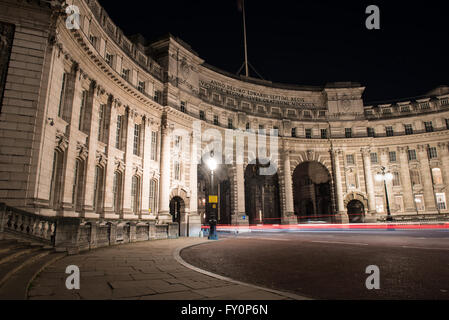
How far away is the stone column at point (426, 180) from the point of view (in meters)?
40.3

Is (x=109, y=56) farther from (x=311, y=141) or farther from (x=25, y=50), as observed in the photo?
(x=311, y=141)

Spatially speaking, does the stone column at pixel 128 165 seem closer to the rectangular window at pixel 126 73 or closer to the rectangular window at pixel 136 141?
the rectangular window at pixel 136 141

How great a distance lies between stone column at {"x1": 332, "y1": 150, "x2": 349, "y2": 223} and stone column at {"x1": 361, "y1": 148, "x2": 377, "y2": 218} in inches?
148

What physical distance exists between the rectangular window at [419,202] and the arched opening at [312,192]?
12.4m

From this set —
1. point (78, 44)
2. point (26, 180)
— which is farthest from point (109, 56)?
point (26, 180)

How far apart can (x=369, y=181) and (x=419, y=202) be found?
779 cm

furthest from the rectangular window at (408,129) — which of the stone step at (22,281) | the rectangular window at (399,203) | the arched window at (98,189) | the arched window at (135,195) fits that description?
the stone step at (22,281)

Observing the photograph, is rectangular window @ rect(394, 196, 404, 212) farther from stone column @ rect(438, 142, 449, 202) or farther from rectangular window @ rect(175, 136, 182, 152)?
rectangular window @ rect(175, 136, 182, 152)

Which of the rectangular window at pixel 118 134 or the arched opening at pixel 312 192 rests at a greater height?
the rectangular window at pixel 118 134

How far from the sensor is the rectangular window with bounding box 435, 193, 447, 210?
4001cm

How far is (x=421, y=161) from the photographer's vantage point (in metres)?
41.9

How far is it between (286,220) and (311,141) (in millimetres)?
13191

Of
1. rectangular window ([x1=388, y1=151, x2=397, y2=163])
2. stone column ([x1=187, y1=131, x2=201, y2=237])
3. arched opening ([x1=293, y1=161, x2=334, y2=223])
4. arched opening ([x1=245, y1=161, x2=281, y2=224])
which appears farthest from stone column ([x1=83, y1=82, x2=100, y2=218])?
rectangular window ([x1=388, y1=151, x2=397, y2=163])
